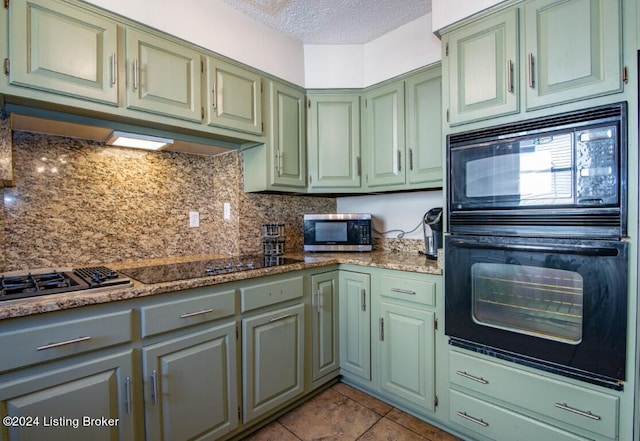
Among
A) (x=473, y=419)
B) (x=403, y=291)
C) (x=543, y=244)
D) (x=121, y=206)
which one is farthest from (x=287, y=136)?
(x=473, y=419)

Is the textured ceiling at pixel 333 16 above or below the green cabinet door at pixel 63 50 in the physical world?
above

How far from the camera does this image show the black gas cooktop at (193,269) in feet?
4.92

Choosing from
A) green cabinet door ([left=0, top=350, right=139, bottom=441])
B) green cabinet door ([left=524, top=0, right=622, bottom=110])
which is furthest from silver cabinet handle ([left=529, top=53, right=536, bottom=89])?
green cabinet door ([left=0, top=350, right=139, bottom=441])

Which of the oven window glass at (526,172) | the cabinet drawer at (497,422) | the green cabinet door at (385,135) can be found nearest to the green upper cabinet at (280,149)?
the green cabinet door at (385,135)

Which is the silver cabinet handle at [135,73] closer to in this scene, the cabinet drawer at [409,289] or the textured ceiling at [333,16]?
the textured ceiling at [333,16]

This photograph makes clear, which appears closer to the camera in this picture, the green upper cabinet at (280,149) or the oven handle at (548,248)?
the oven handle at (548,248)

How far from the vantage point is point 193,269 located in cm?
170

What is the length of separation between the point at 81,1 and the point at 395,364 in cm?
244

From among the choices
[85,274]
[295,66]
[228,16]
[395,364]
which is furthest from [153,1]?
[395,364]

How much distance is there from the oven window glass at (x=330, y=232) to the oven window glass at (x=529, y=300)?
1.09m

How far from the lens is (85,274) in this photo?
4.96 ft

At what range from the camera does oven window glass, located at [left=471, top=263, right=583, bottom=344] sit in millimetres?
1318

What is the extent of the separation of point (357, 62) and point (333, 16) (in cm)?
40

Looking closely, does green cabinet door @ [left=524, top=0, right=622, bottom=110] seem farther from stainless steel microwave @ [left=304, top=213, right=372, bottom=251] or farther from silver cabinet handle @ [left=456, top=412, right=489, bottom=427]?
silver cabinet handle @ [left=456, top=412, right=489, bottom=427]
